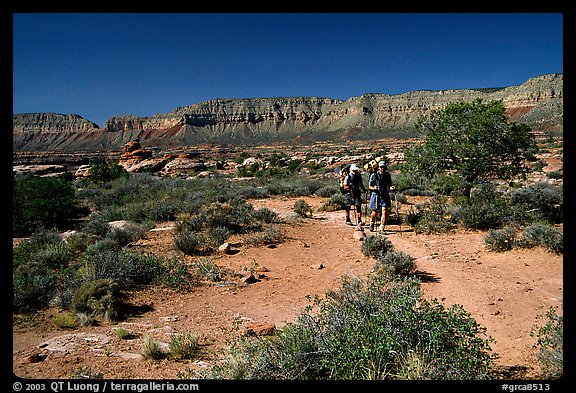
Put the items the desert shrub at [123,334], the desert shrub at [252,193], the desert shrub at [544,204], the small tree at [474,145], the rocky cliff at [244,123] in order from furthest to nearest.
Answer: the rocky cliff at [244,123] → the desert shrub at [252,193] → the small tree at [474,145] → the desert shrub at [544,204] → the desert shrub at [123,334]

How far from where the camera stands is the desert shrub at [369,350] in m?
2.42

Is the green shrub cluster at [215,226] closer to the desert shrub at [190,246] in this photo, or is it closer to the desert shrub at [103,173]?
the desert shrub at [190,246]

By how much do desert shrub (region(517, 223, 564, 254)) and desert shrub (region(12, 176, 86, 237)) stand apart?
12.3 m

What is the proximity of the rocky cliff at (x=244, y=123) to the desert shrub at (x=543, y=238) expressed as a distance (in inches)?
3811

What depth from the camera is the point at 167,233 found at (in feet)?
29.6

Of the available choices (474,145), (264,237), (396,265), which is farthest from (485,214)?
(264,237)

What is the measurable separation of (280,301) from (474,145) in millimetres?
7706

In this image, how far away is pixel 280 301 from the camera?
199 inches

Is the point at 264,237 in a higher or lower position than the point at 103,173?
lower

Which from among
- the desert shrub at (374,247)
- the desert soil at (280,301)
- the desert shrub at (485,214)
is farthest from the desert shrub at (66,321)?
the desert shrub at (485,214)

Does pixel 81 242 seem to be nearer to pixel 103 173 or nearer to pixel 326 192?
pixel 326 192

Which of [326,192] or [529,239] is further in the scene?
[326,192]
